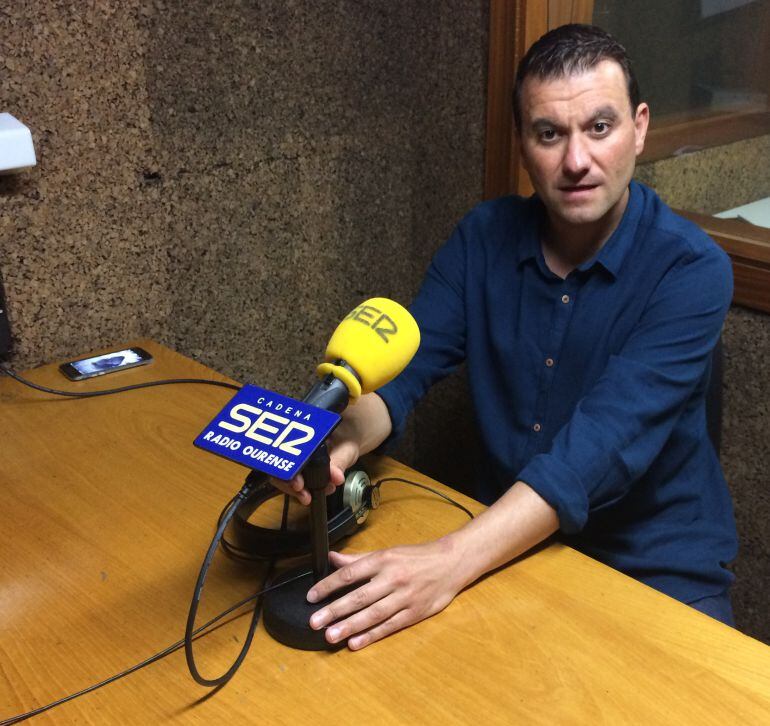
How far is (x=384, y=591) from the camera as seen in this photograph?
815mm

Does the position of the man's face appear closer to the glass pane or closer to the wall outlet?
the glass pane

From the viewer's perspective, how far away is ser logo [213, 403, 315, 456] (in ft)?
2.27

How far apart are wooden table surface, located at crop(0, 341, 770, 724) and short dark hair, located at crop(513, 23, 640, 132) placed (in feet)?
1.88

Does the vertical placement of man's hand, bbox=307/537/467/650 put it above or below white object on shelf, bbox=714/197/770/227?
below

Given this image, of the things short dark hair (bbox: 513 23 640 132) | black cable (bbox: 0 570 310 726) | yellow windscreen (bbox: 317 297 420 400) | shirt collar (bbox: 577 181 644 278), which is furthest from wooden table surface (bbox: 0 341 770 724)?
short dark hair (bbox: 513 23 640 132)

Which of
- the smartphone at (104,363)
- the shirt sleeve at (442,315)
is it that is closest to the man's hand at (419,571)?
the shirt sleeve at (442,315)

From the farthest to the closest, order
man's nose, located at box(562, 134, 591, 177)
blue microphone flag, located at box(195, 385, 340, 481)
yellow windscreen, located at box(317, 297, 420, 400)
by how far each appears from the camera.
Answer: man's nose, located at box(562, 134, 591, 177), yellow windscreen, located at box(317, 297, 420, 400), blue microphone flag, located at box(195, 385, 340, 481)

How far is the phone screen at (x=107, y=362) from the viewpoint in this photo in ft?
4.41

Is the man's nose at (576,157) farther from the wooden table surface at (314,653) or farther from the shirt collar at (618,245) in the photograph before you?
the wooden table surface at (314,653)

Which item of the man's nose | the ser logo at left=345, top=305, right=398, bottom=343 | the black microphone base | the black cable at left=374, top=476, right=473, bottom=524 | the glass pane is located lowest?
the black cable at left=374, top=476, right=473, bottom=524

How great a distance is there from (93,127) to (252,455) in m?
0.86

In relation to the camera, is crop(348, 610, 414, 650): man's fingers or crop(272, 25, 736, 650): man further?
crop(272, 25, 736, 650): man

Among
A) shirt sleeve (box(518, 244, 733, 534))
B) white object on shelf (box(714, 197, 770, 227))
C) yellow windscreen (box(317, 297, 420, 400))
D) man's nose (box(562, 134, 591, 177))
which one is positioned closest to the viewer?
yellow windscreen (box(317, 297, 420, 400))

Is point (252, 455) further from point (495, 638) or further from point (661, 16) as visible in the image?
point (661, 16)
